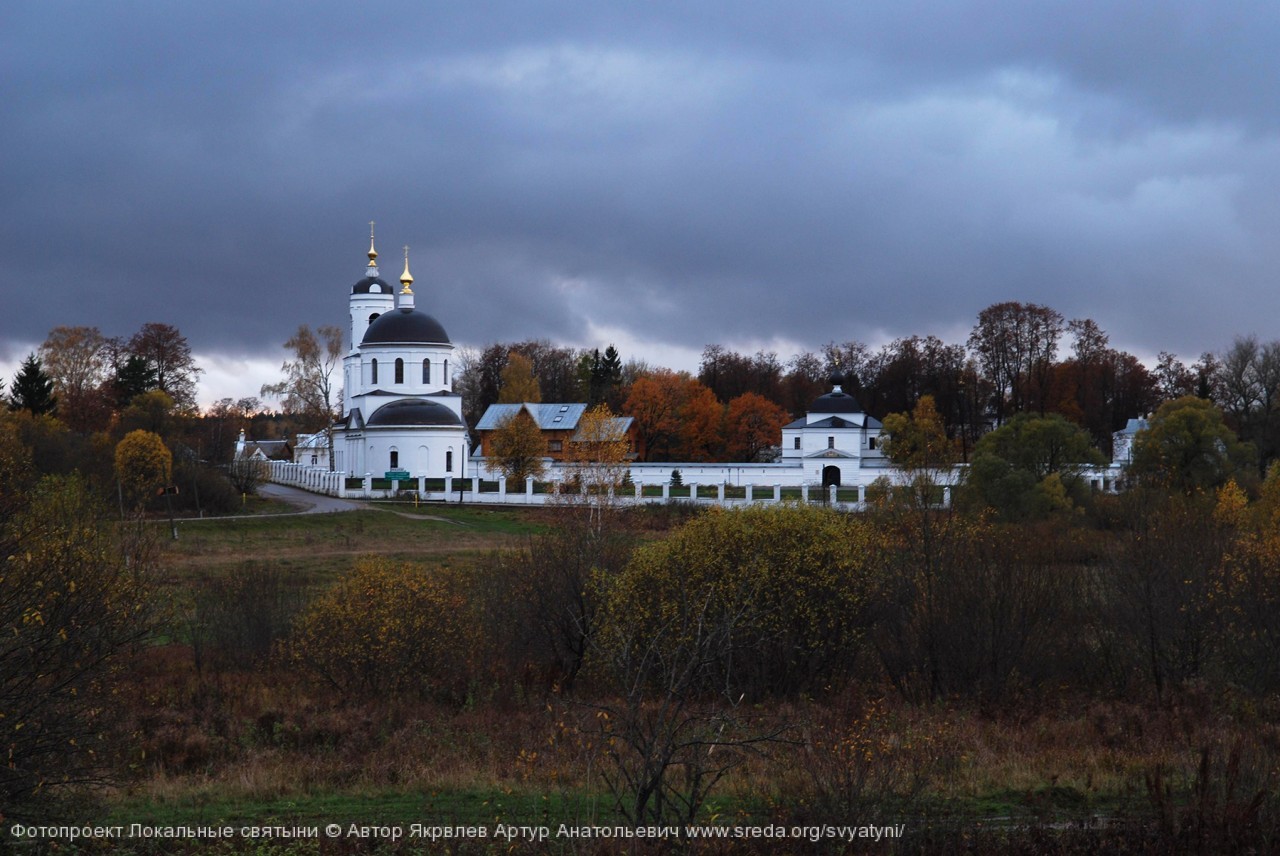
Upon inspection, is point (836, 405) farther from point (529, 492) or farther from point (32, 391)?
point (32, 391)

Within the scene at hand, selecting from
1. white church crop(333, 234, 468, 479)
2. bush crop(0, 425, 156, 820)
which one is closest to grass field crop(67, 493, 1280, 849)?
bush crop(0, 425, 156, 820)

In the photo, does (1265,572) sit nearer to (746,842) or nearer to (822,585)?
(822,585)

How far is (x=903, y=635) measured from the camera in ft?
59.7

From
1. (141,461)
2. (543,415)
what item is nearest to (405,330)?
(543,415)

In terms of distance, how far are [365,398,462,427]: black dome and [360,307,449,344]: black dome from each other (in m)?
4.74

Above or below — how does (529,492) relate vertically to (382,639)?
above

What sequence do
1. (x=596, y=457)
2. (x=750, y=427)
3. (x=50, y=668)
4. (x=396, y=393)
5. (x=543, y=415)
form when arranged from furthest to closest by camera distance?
(x=543, y=415) < (x=750, y=427) < (x=396, y=393) < (x=596, y=457) < (x=50, y=668)

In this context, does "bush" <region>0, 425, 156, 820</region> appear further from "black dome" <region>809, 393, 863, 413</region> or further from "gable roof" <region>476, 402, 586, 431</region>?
"gable roof" <region>476, 402, 586, 431</region>

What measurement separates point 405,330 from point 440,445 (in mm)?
8399

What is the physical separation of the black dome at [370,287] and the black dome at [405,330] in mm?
7001

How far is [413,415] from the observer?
62094 millimetres

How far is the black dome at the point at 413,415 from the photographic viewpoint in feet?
203

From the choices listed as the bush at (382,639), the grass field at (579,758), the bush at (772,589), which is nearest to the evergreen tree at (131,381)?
the grass field at (579,758)

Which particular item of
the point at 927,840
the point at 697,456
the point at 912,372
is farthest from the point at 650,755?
the point at 912,372
